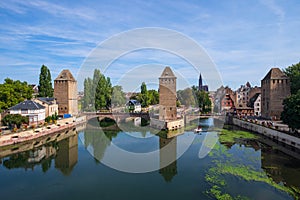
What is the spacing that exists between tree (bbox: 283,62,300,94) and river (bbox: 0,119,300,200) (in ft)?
49.3

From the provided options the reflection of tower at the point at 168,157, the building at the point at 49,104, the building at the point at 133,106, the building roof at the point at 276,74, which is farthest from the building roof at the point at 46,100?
the building roof at the point at 276,74

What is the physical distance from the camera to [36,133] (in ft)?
74.3

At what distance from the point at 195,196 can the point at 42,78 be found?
33.4m

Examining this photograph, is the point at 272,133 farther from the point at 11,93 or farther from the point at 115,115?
the point at 11,93

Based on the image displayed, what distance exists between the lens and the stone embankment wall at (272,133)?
63.0 ft

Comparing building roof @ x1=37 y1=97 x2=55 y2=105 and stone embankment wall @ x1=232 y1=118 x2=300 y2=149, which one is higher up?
building roof @ x1=37 y1=97 x2=55 y2=105

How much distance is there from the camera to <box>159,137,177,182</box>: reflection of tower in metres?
14.1

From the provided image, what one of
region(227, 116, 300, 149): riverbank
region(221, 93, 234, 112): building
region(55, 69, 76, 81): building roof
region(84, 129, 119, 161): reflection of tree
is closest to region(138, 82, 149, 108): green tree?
region(55, 69, 76, 81): building roof

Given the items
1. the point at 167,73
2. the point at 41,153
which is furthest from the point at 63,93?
the point at 41,153

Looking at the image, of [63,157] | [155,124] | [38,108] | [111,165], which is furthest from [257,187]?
[38,108]

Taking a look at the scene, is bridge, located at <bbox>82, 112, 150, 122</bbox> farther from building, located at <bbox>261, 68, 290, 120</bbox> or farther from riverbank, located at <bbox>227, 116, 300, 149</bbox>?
building, located at <bbox>261, 68, 290, 120</bbox>

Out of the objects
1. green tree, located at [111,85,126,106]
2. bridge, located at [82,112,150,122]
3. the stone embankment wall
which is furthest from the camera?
green tree, located at [111,85,126,106]

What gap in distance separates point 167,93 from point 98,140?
438 inches

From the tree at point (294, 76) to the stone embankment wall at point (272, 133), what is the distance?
8.53 meters
